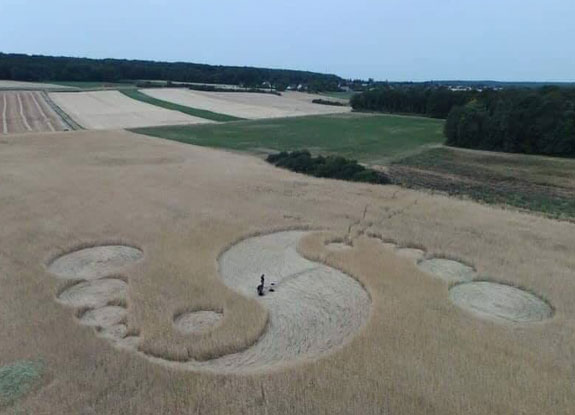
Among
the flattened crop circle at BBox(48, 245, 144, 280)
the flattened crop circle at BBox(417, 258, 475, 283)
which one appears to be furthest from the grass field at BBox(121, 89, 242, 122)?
the flattened crop circle at BBox(417, 258, 475, 283)

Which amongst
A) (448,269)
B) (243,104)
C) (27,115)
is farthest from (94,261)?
(243,104)

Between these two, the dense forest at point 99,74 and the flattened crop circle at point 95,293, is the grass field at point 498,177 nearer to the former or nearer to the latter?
the flattened crop circle at point 95,293

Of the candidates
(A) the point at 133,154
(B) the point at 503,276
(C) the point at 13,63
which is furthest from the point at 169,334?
(C) the point at 13,63

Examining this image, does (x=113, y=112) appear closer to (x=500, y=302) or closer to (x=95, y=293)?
(x=95, y=293)

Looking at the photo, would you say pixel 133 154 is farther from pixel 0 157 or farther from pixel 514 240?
pixel 514 240

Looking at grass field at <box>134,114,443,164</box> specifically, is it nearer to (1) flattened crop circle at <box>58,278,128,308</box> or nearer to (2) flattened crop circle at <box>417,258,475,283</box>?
(2) flattened crop circle at <box>417,258,475,283</box>

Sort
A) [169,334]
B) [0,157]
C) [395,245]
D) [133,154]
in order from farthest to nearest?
[133,154], [0,157], [395,245], [169,334]

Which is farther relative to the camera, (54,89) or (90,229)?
(54,89)
